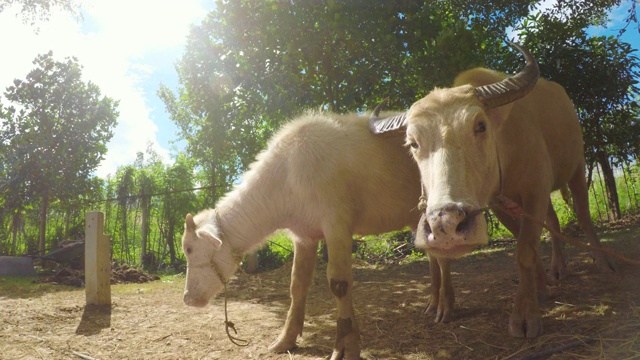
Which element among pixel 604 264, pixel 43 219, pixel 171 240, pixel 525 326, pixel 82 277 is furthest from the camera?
pixel 171 240

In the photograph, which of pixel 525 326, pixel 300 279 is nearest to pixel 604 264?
pixel 525 326

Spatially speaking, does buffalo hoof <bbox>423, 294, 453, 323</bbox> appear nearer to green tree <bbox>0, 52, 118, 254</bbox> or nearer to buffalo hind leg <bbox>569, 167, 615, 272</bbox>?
buffalo hind leg <bbox>569, 167, 615, 272</bbox>

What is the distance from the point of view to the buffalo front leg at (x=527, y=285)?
10.0 feet

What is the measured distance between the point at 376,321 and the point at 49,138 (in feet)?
38.6

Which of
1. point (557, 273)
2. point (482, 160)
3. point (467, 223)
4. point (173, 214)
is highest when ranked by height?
point (173, 214)

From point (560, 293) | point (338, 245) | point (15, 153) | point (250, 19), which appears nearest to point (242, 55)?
point (250, 19)

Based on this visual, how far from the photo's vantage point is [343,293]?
321cm

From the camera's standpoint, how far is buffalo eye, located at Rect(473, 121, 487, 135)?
8.62 feet

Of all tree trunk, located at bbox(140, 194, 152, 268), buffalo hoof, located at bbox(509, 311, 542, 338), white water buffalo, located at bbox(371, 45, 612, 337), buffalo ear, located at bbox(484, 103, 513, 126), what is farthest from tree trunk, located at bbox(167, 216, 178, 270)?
buffalo ear, located at bbox(484, 103, 513, 126)

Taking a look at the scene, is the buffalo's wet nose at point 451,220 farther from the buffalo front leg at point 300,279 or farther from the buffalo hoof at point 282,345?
the buffalo hoof at point 282,345

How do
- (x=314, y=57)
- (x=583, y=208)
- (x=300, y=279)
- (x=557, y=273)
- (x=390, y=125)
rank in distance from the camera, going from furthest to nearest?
1. (x=314, y=57)
2. (x=583, y=208)
3. (x=557, y=273)
4. (x=300, y=279)
5. (x=390, y=125)

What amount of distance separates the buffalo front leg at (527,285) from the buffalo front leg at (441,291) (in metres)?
0.76

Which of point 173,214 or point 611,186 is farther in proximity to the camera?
point 173,214

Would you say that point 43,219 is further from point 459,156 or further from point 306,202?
point 459,156
